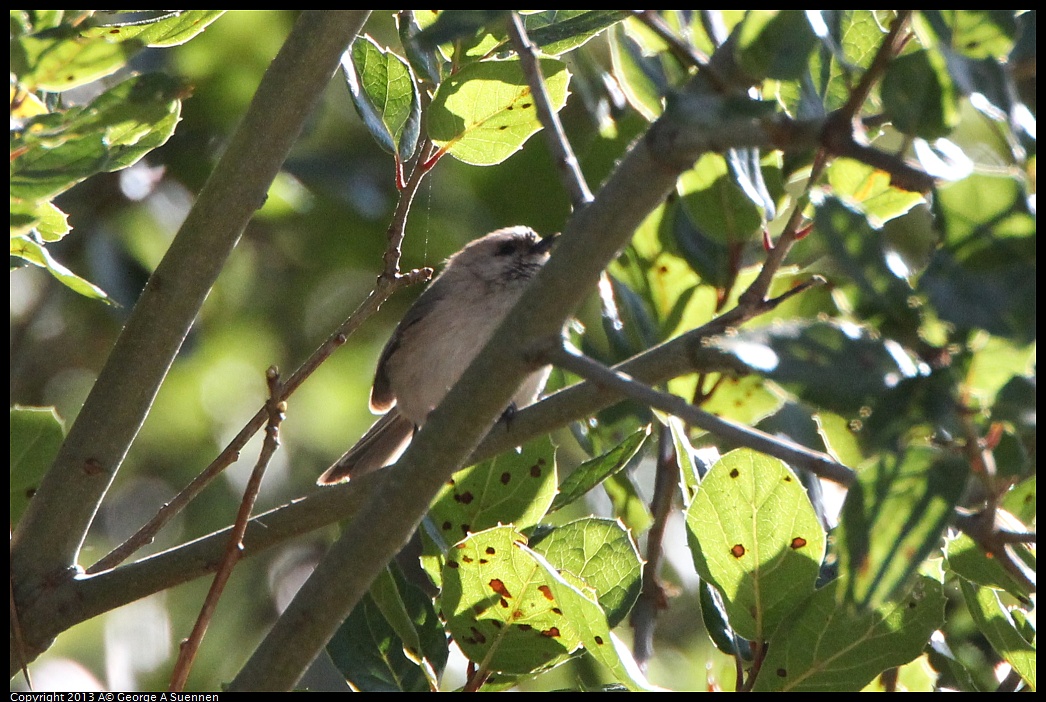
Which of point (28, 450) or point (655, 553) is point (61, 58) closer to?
point (28, 450)

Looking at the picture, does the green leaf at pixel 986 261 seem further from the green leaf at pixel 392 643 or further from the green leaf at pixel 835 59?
the green leaf at pixel 392 643

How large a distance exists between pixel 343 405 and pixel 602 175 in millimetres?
2453

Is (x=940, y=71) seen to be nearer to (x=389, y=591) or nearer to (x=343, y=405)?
(x=389, y=591)

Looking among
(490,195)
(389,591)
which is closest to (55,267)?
(389,591)

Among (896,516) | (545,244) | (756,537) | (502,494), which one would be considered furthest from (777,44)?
(545,244)

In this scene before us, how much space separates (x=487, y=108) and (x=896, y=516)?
Result: 4.52 feet

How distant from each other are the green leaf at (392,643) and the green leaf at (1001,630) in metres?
1.03

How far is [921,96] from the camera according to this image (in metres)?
1.34

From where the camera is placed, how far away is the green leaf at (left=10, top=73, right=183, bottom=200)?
1.54 m

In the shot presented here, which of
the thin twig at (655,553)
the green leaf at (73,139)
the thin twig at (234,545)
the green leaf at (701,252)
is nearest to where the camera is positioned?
the green leaf at (73,139)

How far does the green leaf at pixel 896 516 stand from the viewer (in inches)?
47.3

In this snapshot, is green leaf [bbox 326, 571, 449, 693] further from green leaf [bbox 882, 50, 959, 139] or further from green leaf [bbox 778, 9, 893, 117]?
green leaf [bbox 882, 50, 959, 139]

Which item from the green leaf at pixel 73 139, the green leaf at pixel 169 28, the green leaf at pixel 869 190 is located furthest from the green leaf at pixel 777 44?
the green leaf at pixel 169 28

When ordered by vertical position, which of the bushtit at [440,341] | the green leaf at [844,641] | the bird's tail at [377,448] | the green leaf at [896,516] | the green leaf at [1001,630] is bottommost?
the bird's tail at [377,448]
